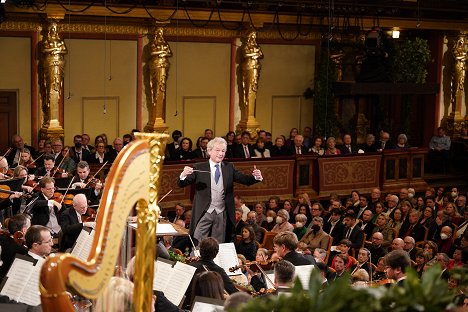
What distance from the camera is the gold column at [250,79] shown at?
1558 centimetres

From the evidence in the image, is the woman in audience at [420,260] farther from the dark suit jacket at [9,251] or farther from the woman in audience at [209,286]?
the dark suit jacket at [9,251]

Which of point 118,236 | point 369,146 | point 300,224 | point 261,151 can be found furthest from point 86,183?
point 118,236

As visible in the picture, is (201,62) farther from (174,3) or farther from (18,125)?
(18,125)

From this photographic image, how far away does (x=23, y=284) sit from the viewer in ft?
16.2

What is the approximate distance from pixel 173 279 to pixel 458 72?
1391cm

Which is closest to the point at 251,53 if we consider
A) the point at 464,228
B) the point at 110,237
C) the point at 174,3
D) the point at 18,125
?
the point at 174,3

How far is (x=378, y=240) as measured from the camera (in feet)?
31.5

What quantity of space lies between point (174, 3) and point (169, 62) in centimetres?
113

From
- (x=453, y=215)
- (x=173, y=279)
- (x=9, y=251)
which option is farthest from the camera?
(x=453, y=215)

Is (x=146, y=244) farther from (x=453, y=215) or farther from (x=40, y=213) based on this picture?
(x=453, y=215)

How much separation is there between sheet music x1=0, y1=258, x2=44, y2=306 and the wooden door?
9080 millimetres

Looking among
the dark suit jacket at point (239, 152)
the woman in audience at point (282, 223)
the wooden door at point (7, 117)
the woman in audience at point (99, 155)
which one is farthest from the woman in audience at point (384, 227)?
the wooden door at point (7, 117)

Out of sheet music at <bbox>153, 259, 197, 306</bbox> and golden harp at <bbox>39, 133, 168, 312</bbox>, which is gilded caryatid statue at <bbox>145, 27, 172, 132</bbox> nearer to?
sheet music at <bbox>153, 259, 197, 306</bbox>

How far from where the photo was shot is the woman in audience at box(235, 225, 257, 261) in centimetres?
867
